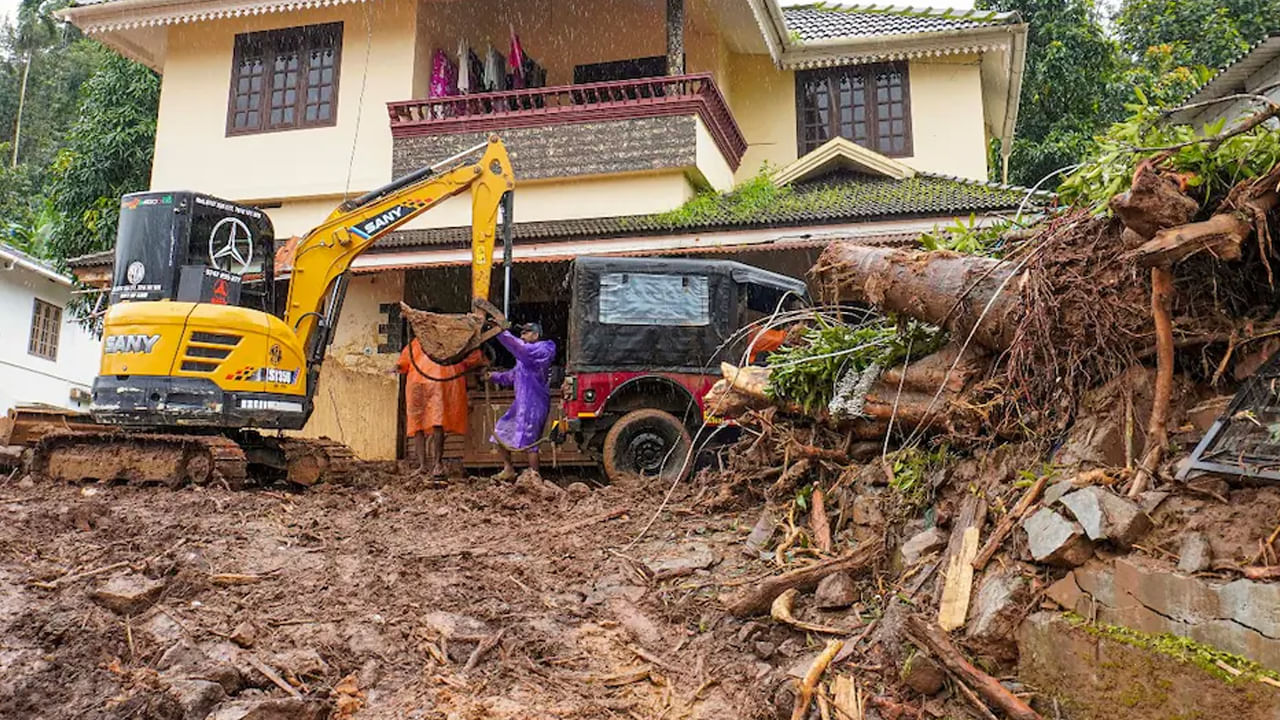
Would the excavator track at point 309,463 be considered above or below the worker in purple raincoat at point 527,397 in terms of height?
below

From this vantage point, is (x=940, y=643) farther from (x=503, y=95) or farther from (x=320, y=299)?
(x=503, y=95)

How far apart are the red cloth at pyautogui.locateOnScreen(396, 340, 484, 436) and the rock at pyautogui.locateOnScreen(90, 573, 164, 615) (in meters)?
5.14

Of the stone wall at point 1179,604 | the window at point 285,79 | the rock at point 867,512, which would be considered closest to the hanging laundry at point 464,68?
the window at point 285,79

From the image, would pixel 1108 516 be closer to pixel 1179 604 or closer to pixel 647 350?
pixel 1179 604

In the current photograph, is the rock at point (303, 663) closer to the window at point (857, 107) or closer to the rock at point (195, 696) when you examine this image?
the rock at point (195, 696)

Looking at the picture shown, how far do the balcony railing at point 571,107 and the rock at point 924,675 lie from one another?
405 inches

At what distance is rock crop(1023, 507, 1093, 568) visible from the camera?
4.19 m

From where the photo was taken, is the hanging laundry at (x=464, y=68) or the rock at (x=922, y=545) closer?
the rock at (x=922, y=545)

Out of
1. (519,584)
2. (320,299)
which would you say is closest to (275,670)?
(519,584)

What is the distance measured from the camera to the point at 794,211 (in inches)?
499

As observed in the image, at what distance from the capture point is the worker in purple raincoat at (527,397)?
10430 mm

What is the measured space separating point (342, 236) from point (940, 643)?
8019 millimetres

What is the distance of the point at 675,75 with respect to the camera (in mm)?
13844

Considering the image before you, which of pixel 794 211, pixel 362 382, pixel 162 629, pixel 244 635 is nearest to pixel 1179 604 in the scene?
pixel 244 635
